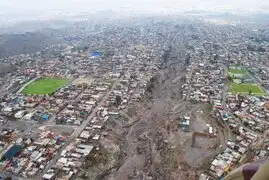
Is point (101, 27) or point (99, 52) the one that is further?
point (101, 27)

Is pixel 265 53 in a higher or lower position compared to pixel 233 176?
lower

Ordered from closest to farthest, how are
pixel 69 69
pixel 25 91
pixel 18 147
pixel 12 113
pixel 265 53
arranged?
pixel 18 147 < pixel 12 113 < pixel 25 91 < pixel 69 69 < pixel 265 53

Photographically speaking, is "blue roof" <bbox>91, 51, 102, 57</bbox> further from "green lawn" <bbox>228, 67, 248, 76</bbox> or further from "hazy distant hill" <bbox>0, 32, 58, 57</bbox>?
"green lawn" <bbox>228, 67, 248, 76</bbox>

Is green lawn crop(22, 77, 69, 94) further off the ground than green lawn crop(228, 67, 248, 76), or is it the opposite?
green lawn crop(22, 77, 69, 94)

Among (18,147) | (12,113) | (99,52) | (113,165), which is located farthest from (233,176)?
(99,52)

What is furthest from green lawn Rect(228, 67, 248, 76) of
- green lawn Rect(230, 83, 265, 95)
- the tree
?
the tree

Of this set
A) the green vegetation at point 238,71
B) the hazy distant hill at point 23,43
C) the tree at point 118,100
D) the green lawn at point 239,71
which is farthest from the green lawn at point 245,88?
the hazy distant hill at point 23,43

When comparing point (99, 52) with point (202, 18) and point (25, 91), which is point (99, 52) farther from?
point (202, 18)
